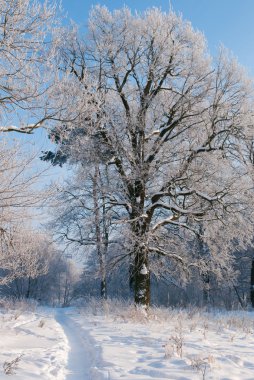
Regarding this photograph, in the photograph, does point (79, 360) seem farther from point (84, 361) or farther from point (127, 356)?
point (127, 356)

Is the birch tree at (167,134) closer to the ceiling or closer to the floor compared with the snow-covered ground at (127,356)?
closer to the ceiling

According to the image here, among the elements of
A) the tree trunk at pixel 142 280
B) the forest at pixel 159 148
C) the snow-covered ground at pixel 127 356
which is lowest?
the snow-covered ground at pixel 127 356

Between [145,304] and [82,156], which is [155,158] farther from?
[145,304]

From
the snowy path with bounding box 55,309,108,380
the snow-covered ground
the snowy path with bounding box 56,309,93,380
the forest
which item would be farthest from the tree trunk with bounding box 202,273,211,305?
the snowy path with bounding box 55,309,108,380

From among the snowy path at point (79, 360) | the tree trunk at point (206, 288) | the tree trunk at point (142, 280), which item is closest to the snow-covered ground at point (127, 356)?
the snowy path at point (79, 360)

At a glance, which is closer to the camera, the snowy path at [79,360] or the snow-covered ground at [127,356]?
the snow-covered ground at [127,356]

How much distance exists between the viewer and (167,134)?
14.1 metres

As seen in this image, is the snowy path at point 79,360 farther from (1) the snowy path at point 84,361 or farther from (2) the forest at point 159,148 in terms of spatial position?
(2) the forest at point 159,148

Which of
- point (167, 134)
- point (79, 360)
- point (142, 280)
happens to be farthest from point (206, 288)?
point (79, 360)

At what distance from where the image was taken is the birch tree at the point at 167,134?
13117mm

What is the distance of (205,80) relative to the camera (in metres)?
13.9

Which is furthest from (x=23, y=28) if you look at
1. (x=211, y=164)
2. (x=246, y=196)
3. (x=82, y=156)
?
(x=246, y=196)

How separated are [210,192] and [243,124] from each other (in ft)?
9.02

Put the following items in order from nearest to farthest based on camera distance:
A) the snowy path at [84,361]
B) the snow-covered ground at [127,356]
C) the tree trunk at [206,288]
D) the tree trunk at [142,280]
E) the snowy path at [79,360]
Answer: the snow-covered ground at [127,356] < the snowy path at [84,361] < the snowy path at [79,360] < the tree trunk at [142,280] < the tree trunk at [206,288]
